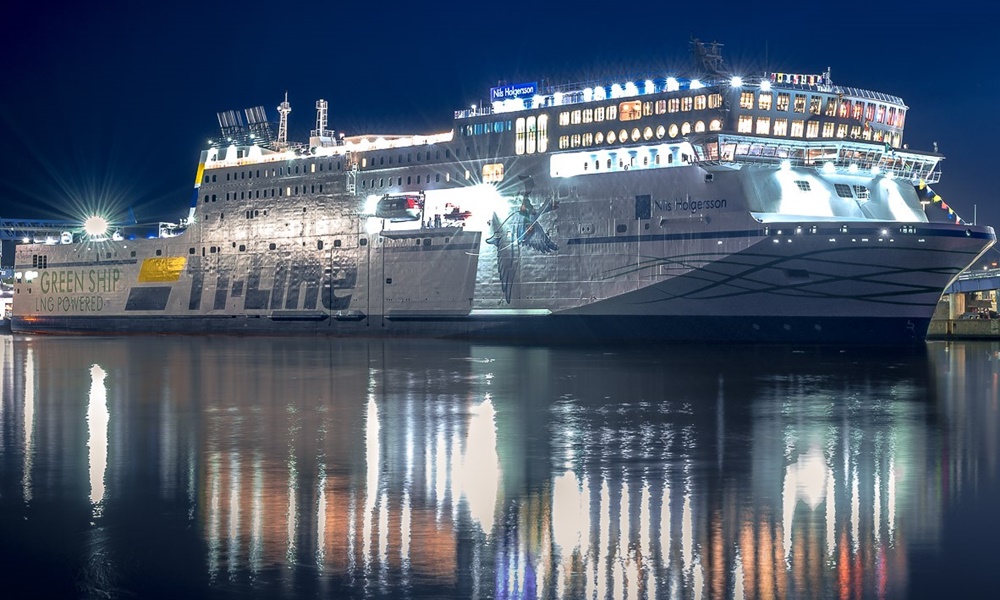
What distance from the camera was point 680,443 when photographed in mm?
16984

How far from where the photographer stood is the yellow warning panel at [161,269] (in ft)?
236

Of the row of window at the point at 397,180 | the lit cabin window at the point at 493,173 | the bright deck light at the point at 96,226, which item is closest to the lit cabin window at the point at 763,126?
the lit cabin window at the point at 493,173

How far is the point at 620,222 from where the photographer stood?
167ft

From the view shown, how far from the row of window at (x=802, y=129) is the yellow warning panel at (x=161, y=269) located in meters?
39.1

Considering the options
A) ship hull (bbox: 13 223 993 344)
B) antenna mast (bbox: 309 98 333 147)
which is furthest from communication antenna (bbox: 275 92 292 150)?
ship hull (bbox: 13 223 993 344)

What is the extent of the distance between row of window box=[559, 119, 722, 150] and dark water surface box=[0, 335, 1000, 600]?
77.1ft

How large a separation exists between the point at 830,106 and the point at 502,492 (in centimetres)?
4152

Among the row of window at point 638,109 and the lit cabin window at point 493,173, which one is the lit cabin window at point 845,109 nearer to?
the row of window at point 638,109

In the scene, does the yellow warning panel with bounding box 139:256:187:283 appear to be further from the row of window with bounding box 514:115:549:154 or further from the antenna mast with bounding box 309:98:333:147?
the row of window with bounding box 514:115:549:154

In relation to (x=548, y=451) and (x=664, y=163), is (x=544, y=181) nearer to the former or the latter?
(x=664, y=163)

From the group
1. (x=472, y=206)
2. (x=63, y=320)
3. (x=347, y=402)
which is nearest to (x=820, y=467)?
(x=347, y=402)

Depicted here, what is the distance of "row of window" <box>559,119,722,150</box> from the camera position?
161ft

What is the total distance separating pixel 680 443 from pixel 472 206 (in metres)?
40.6

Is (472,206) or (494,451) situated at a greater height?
(472,206)
